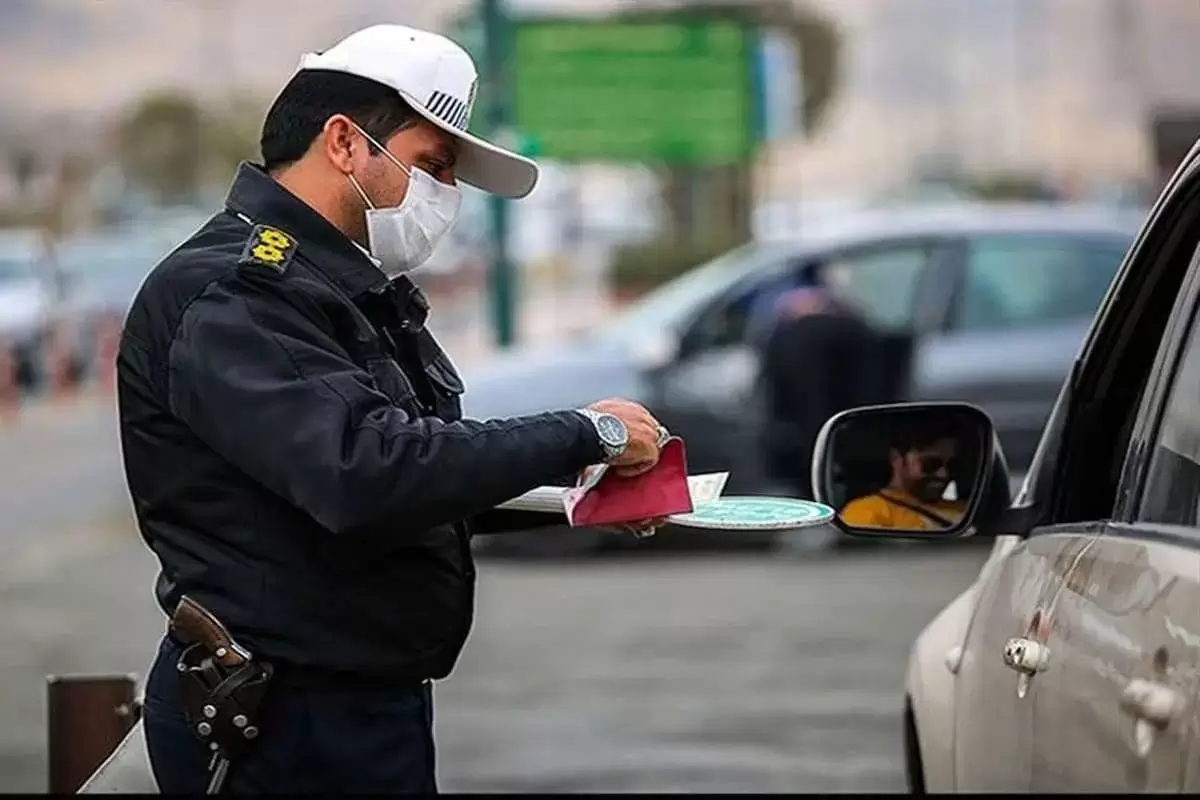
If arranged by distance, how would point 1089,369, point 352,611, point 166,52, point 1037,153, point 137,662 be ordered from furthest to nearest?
1. point 1037,153
2. point 166,52
3. point 137,662
4. point 1089,369
5. point 352,611

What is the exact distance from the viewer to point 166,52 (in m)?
31.4

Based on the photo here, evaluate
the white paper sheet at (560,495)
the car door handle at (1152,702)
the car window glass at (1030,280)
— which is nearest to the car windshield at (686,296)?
the car window glass at (1030,280)

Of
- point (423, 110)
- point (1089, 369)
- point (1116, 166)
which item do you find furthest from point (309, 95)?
point (1116, 166)

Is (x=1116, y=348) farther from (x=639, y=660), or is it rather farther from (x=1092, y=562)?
(x=639, y=660)

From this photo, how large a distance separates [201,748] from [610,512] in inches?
25.2

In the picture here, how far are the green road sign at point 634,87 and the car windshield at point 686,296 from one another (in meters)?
3.56

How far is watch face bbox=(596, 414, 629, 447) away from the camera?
286 cm

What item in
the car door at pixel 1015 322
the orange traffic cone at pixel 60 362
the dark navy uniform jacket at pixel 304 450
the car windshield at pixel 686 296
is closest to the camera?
the dark navy uniform jacket at pixel 304 450

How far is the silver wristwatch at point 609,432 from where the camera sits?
113 inches

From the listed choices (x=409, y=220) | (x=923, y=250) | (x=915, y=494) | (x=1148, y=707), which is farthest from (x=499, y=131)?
(x=1148, y=707)

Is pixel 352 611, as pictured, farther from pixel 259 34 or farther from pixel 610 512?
pixel 259 34

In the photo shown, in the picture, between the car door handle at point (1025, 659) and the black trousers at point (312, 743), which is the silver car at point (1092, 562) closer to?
the car door handle at point (1025, 659)

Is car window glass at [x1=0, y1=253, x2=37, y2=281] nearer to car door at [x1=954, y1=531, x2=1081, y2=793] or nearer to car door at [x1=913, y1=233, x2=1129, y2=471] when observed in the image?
car door at [x1=913, y1=233, x2=1129, y2=471]

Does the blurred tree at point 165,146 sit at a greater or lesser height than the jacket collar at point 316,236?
lesser
